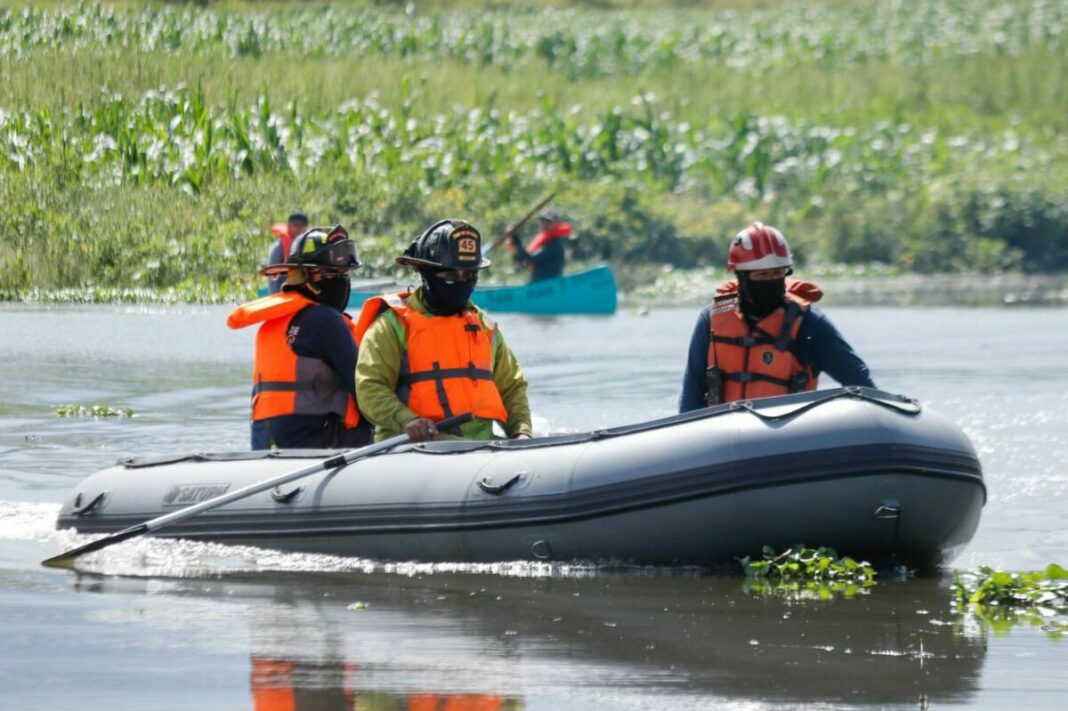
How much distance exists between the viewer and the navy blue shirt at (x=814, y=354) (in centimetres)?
783

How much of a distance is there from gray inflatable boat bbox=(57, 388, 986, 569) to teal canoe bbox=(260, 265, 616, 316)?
1458 cm

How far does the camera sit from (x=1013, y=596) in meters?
7.18

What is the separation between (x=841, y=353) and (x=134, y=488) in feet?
9.78

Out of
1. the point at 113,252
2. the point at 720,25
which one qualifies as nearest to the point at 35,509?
the point at 113,252

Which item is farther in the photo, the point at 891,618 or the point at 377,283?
the point at 377,283

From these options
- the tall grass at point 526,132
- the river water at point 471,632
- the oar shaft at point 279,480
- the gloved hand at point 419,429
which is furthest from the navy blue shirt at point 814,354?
the tall grass at point 526,132

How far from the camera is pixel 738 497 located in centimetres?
736

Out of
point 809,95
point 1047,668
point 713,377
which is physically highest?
point 809,95

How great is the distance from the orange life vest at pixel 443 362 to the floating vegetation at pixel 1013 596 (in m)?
2.03

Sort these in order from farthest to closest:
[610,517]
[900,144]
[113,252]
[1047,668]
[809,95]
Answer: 1. [809,95]
2. [900,144]
3. [113,252]
4. [610,517]
5. [1047,668]

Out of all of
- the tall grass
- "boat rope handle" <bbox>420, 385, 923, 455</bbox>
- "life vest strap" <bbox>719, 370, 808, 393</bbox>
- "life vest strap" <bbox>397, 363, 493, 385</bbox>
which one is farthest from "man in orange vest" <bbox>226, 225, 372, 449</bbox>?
the tall grass

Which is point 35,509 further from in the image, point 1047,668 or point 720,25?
point 720,25

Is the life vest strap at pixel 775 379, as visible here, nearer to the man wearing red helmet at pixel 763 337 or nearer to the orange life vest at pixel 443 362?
the man wearing red helmet at pixel 763 337

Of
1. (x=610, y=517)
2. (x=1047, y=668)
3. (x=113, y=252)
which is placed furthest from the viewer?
(x=113, y=252)
